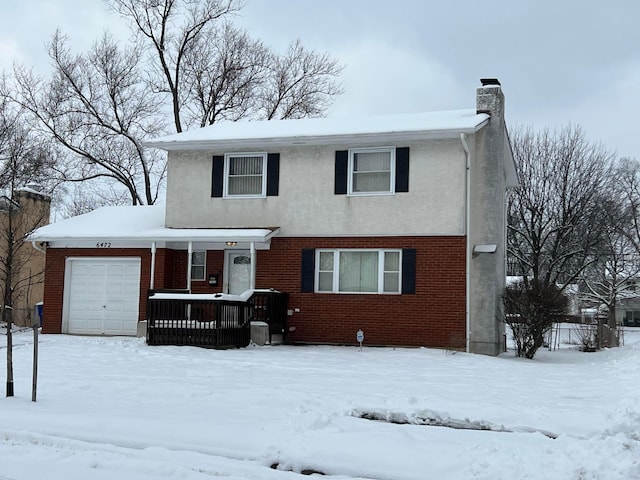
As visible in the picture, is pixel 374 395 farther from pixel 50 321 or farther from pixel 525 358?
pixel 50 321

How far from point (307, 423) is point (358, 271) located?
10.2 meters

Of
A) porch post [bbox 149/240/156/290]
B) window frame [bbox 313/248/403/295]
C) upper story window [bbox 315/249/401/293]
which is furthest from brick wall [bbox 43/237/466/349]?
porch post [bbox 149/240/156/290]

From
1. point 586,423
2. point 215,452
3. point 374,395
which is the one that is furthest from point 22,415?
point 586,423

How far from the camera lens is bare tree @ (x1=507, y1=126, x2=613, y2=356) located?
31.8 m

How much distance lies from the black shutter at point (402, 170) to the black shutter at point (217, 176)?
4775mm

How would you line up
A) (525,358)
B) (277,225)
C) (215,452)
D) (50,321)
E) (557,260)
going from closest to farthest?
1. (215,452)
2. (525,358)
3. (277,225)
4. (50,321)
5. (557,260)

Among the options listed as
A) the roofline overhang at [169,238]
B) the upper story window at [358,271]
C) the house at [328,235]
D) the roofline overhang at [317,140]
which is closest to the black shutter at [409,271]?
the house at [328,235]

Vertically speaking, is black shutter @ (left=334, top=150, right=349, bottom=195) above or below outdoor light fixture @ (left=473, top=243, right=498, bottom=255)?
above

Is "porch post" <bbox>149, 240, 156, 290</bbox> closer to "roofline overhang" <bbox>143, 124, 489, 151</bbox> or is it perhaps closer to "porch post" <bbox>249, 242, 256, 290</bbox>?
"porch post" <bbox>249, 242, 256, 290</bbox>

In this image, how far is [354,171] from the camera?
57.2 ft

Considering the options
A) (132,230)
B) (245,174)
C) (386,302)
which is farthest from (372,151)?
(132,230)

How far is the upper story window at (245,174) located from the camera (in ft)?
59.9

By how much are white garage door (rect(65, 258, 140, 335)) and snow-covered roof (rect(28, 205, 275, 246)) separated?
0.86 metres

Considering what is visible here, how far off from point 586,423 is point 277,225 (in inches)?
456
